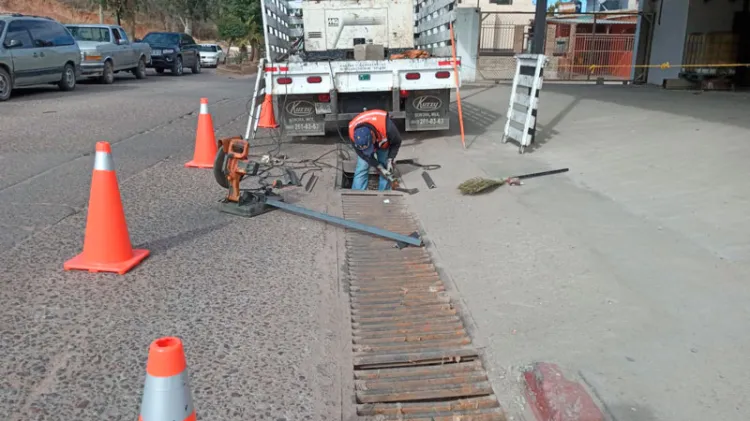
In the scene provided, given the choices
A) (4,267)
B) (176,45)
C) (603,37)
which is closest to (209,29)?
(176,45)

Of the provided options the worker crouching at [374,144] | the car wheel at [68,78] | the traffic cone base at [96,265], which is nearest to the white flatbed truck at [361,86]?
the worker crouching at [374,144]

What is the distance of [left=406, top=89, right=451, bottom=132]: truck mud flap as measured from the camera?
8.97 meters

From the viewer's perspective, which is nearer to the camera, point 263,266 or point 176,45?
point 263,266

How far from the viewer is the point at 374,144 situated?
690cm

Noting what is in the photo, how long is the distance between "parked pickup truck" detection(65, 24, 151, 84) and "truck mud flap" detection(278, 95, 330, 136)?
1254 centimetres

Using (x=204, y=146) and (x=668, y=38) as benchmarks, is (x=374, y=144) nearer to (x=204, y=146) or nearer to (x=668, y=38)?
(x=204, y=146)

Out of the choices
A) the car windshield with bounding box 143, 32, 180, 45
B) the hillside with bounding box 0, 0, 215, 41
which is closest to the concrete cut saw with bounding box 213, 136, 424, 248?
the car windshield with bounding box 143, 32, 180, 45

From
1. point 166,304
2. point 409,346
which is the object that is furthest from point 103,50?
point 409,346

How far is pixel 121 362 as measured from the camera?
3.04 m

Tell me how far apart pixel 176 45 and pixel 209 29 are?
4842 centimetres

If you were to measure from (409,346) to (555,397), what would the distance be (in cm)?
90

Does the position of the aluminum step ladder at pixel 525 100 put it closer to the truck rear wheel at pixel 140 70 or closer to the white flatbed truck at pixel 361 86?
the white flatbed truck at pixel 361 86

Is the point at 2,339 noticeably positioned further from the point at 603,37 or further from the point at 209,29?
the point at 209,29

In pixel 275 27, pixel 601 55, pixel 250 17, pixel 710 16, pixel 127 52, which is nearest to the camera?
pixel 275 27
